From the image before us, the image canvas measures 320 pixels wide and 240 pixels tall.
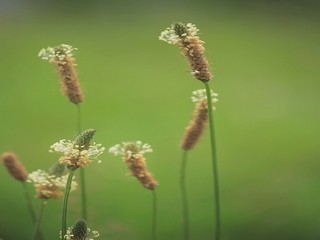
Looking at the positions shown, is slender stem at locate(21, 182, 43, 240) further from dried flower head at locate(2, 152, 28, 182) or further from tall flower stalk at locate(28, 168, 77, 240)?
tall flower stalk at locate(28, 168, 77, 240)

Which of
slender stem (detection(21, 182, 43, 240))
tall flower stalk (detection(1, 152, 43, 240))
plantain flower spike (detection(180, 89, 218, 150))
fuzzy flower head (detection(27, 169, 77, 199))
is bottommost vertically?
fuzzy flower head (detection(27, 169, 77, 199))

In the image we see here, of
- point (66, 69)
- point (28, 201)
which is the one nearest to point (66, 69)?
point (66, 69)

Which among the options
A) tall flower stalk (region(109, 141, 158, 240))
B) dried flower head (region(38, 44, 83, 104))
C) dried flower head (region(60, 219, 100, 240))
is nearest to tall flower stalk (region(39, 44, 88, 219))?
dried flower head (region(38, 44, 83, 104))

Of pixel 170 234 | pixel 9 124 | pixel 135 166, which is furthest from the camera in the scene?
pixel 9 124

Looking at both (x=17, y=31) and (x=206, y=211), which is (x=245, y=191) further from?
(x=17, y=31)

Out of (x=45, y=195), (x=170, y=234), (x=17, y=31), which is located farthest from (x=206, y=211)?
(x=17, y=31)

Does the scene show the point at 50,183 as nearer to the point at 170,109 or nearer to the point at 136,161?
the point at 136,161

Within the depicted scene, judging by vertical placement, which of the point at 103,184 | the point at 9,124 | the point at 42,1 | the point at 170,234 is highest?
the point at 42,1
